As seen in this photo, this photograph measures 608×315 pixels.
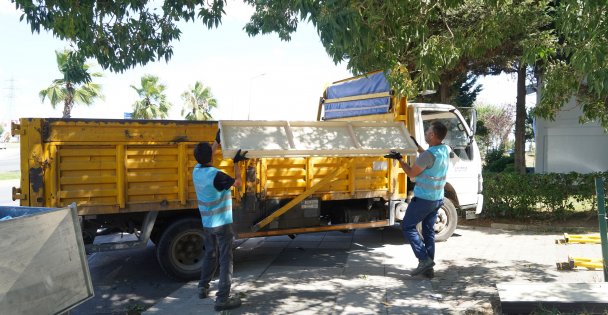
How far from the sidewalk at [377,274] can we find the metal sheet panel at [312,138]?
1524 millimetres

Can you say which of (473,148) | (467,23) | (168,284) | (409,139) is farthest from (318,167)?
(467,23)

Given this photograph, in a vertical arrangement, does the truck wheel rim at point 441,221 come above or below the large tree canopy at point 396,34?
below

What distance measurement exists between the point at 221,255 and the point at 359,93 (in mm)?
3947

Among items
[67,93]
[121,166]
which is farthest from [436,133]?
[67,93]

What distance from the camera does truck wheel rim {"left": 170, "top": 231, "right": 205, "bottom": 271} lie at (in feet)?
20.1

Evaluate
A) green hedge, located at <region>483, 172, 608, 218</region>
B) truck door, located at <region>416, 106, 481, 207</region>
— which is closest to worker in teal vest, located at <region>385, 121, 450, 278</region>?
truck door, located at <region>416, 106, 481, 207</region>

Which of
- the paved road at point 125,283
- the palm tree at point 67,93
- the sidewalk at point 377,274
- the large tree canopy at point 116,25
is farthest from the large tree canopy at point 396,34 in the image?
the palm tree at point 67,93

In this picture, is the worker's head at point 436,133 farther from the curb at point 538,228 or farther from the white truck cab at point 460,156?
the curb at point 538,228

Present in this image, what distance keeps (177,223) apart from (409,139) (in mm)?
3054

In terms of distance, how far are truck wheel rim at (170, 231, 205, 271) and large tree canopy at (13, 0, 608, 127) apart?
2.62 meters

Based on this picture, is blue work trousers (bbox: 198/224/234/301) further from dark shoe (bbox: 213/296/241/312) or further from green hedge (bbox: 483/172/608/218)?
green hedge (bbox: 483/172/608/218)

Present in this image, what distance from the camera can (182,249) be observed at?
6.20 meters

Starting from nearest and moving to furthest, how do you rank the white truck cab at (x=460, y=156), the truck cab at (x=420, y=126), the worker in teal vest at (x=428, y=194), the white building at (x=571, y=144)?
the worker in teal vest at (x=428, y=194) → the truck cab at (x=420, y=126) → the white truck cab at (x=460, y=156) → the white building at (x=571, y=144)

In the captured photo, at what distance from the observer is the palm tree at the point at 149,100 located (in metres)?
29.7
